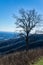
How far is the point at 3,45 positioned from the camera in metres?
91.1

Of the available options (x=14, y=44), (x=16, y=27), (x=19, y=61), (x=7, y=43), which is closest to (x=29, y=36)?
(x=16, y=27)

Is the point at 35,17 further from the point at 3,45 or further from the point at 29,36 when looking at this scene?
the point at 3,45

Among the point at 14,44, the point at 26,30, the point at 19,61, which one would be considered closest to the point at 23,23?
the point at 26,30

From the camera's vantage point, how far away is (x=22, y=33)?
3500 centimetres

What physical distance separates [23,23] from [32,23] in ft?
5.61

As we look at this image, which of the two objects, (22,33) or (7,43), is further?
(7,43)

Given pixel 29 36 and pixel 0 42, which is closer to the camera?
pixel 29 36

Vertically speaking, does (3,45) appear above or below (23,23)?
below

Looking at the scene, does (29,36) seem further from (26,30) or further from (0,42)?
(0,42)

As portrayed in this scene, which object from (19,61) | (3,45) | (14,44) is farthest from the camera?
(3,45)

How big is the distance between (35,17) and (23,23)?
2473 millimetres

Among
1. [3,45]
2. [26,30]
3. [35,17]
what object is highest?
[35,17]

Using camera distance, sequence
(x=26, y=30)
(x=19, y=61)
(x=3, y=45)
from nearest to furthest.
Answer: (x=19, y=61) < (x=26, y=30) < (x=3, y=45)

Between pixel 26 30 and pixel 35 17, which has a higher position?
pixel 35 17
